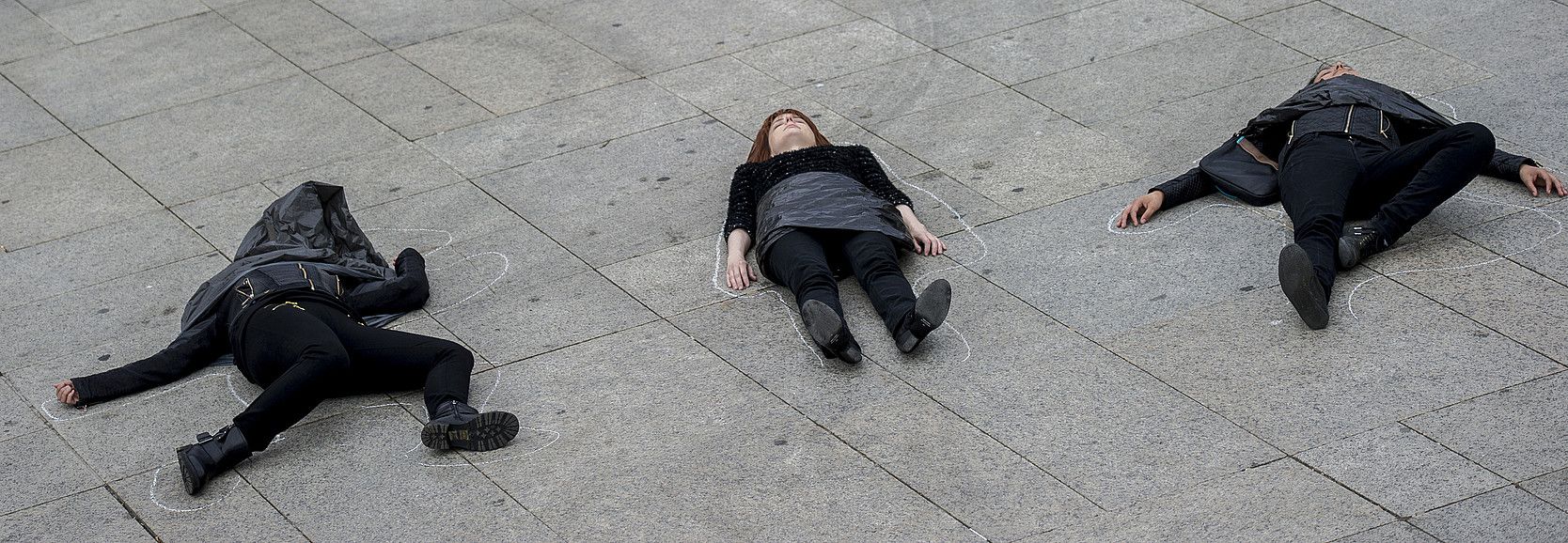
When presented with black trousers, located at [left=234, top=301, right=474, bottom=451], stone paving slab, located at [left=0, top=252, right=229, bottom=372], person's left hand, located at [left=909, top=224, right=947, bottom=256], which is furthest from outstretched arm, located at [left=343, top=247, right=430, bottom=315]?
person's left hand, located at [left=909, top=224, right=947, bottom=256]

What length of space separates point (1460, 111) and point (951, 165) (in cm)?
257

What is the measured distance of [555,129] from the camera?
27.9 feet

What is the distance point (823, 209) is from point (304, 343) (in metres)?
2.20

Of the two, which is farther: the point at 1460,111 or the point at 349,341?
the point at 1460,111

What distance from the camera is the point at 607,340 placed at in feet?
21.0

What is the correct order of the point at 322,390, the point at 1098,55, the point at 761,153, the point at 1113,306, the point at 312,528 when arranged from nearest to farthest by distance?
the point at 312,528 → the point at 322,390 → the point at 1113,306 → the point at 761,153 → the point at 1098,55

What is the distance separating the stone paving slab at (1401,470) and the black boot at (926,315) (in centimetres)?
140

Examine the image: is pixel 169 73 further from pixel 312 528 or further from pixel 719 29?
pixel 312 528

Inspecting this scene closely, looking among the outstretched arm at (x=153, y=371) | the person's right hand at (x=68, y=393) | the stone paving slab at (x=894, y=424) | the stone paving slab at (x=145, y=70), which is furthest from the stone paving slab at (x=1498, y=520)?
the stone paving slab at (x=145, y=70)

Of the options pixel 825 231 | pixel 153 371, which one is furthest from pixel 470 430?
pixel 825 231

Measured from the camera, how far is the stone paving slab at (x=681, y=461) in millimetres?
5176

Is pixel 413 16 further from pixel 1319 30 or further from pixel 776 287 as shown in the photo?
pixel 1319 30

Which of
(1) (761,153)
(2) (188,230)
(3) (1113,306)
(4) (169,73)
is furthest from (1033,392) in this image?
(4) (169,73)

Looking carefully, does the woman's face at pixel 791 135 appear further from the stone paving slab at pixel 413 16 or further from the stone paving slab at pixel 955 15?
the stone paving slab at pixel 413 16
